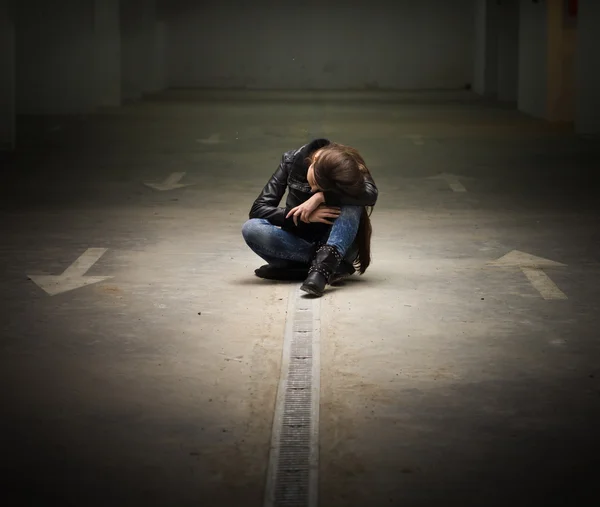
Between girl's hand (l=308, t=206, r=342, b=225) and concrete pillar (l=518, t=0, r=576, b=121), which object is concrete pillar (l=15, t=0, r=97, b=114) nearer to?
concrete pillar (l=518, t=0, r=576, b=121)

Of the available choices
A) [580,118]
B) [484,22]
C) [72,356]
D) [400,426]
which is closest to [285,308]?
[72,356]

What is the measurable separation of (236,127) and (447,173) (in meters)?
7.76

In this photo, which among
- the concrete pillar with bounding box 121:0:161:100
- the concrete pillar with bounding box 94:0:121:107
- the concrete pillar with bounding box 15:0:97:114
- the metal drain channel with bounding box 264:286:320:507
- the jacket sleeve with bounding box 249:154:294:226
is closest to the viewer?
the metal drain channel with bounding box 264:286:320:507

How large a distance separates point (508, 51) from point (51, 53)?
12.5 m

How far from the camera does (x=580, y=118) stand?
2031 cm

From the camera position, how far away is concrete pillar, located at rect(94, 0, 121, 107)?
27.0 meters

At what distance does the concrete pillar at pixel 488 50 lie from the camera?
3453 cm

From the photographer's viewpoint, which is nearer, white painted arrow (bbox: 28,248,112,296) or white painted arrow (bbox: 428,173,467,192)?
white painted arrow (bbox: 28,248,112,296)

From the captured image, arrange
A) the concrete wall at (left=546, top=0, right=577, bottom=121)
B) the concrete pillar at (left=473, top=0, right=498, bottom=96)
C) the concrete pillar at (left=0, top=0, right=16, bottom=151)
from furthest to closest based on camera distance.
A: the concrete pillar at (left=473, top=0, right=498, bottom=96), the concrete wall at (left=546, top=0, right=577, bottom=121), the concrete pillar at (left=0, top=0, right=16, bottom=151)

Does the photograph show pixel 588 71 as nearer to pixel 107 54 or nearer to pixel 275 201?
pixel 107 54

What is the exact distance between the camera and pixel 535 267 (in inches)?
339

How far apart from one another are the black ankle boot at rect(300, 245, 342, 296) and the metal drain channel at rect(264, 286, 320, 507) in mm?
331

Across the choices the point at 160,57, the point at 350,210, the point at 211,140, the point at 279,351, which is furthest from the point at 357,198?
the point at 160,57

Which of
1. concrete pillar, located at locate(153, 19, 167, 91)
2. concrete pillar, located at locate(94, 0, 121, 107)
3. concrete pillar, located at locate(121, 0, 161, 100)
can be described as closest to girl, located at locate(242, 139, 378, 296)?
concrete pillar, located at locate(94, 0, 121, 107)
